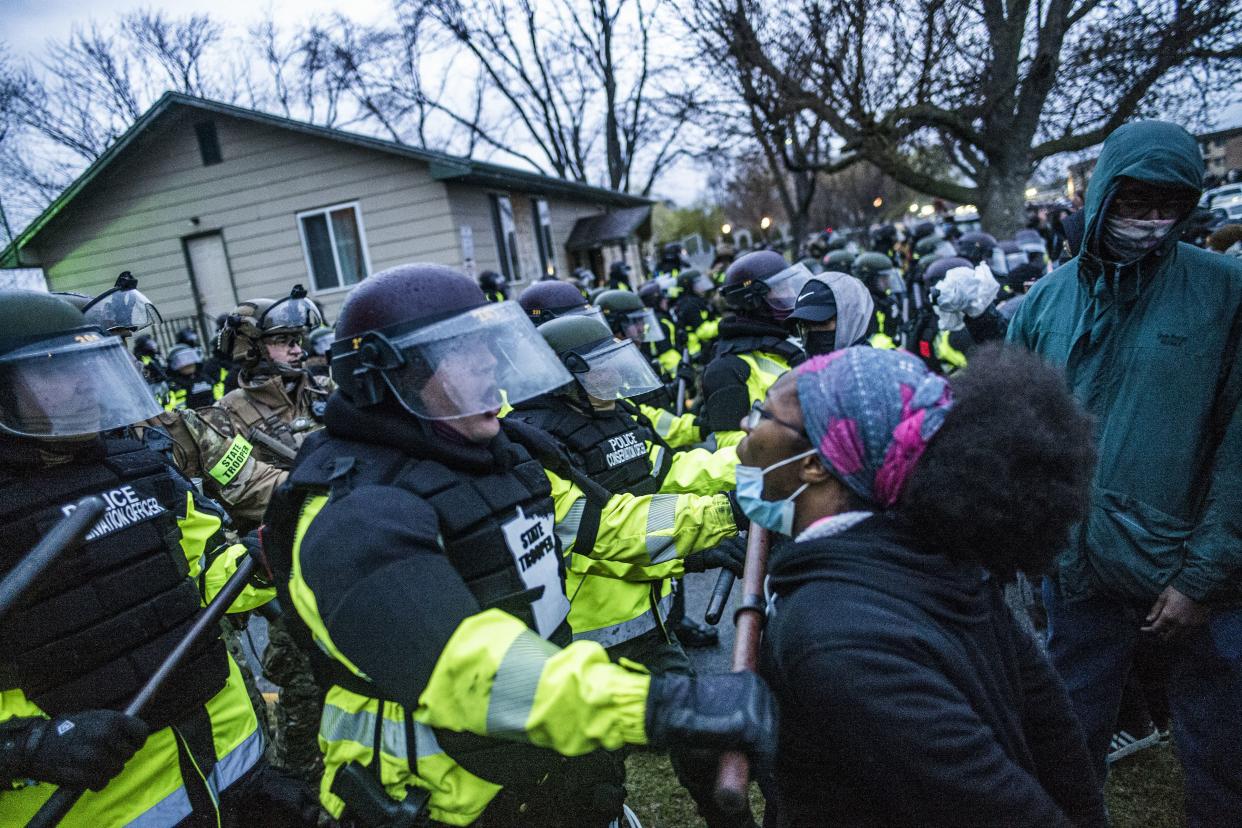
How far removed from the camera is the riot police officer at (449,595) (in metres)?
1.42

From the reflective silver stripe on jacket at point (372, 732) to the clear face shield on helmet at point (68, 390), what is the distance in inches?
47.3

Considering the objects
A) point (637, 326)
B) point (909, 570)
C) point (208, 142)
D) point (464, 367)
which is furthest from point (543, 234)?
point (909, 570)

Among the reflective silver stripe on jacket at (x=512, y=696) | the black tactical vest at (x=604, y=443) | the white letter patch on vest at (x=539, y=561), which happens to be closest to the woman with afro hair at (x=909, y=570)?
the reflective silver stripe on jacket at (x=512, y=696)

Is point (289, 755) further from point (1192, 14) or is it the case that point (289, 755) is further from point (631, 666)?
point (1192, 14)

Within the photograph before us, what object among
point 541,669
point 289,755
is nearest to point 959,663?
point 541,669

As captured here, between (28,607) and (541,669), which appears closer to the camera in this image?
(541,669)

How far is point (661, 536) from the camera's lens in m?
2.47

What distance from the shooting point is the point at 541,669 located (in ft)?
4.72

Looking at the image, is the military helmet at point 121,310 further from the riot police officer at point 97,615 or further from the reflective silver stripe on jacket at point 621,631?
the reflective silver stripe on jacket at point 621,631

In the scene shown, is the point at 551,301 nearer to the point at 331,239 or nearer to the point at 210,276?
the point at 331,239

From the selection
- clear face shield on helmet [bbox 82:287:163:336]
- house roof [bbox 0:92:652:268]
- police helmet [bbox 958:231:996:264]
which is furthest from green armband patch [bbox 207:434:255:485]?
house roof [bbox 0:92:652:268]

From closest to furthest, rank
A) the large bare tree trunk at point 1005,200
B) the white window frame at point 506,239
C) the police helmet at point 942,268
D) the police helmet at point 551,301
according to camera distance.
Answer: the police helmet at point 551,301 < the police helmet at point 942,268 < the large bare tree trunk at point 1005,200 < the white window frame at point 506,239

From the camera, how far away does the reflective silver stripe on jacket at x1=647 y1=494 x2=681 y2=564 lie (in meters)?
2.47

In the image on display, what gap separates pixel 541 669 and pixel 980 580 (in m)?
0.95
